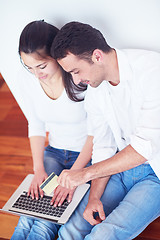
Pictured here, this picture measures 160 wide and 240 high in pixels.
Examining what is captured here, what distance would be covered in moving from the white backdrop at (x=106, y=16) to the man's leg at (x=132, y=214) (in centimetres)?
62

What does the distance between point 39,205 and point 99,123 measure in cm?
48

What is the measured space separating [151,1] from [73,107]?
609 millimetres

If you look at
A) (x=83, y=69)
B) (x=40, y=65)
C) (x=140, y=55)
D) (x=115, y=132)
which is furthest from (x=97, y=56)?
(x=115, y=132)

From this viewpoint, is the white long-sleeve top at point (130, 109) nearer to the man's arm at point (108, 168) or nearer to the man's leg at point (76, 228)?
the man's arm at point (108, 168)

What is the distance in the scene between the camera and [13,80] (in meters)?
1.92

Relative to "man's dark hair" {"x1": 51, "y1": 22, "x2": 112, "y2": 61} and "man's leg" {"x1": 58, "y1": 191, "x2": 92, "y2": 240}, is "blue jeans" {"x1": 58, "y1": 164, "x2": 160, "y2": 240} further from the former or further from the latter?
"man's dark hair" {"x1": 51, "y1": 22, "x2": 112, "y2": 61}

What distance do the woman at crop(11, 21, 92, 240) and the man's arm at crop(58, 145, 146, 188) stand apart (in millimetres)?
151

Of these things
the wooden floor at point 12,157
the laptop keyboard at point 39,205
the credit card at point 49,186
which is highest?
the credit card at point 49,186

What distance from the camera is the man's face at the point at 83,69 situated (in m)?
1.26

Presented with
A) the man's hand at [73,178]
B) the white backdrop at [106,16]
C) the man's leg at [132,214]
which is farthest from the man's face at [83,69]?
the man's leg at [132,214]

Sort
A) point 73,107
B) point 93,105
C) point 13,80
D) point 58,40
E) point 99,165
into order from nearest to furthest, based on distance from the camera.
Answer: point 58,40
point 99,165
point 93,105
point 73,107
point 13,80

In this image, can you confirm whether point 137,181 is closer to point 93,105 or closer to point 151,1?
point 93,105

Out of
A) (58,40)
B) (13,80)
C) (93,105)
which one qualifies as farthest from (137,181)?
(13,80)

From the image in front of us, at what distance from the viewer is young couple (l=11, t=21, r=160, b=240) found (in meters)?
1.25
